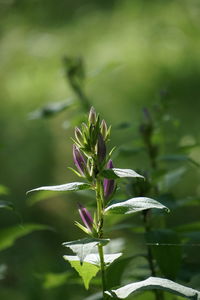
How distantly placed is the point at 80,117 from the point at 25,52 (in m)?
3.52

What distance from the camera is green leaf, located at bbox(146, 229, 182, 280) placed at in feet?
4.81

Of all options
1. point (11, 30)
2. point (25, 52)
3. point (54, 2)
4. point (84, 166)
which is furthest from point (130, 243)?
point (54, 2)

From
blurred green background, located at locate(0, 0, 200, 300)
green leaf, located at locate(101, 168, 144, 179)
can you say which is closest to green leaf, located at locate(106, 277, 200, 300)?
green leaf, located at locate(101, 168, 144, 179)

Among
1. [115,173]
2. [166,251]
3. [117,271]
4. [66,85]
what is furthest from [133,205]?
[66,85]

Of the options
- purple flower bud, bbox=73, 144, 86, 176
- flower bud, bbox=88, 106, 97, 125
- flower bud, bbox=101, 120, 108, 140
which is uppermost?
flower bud, bbox=88, 106, 97, 125

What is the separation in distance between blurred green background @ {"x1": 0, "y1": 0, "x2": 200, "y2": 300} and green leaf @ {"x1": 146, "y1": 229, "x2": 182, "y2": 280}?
1.07 meters

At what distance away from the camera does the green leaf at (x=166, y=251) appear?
4.81ft

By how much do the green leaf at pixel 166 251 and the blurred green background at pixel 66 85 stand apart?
1.07 m

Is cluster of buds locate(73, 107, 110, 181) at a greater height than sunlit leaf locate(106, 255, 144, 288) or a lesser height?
greater

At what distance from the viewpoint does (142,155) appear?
148 inches

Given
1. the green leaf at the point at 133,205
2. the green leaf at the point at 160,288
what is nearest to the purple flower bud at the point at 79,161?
the green leaf at the point at 133,205

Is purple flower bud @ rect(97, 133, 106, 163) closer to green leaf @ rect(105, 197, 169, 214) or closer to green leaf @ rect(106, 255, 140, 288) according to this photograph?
green leaf @ rect(105, 197, 169, 214)

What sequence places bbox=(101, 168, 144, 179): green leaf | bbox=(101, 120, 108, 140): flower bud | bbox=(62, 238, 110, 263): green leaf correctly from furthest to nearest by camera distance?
1. bbox=(101, 120, 108, 140): flower bud
2. bbox=(101, 168, 144, 179): green leaf
3. bbox=(62, 238, 110, 263): green leaf

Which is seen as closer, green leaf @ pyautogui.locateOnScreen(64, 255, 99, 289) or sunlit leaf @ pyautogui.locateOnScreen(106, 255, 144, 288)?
green leaf @ pyautogui.locateOnScreen(64, 255, 99, 289)
